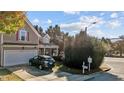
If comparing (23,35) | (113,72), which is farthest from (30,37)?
(113,72)

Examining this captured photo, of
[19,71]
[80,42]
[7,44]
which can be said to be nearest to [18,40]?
[7,44]

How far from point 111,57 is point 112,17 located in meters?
1.27

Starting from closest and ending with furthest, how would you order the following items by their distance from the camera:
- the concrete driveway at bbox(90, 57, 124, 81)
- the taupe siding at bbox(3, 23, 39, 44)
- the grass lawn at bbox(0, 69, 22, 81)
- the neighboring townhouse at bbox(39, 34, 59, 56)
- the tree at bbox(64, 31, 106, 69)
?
the grass lawn at bbox(0, 69, 22, 81) < the taupe siding at bbox(3, 23, 39, 44) < the neighboring townhouse at bbox(39, 34, 59, 56) < the tree at bbox(64, 31, 106, 69) < the concrete driveway at bbox(90, 57, 124, 81)

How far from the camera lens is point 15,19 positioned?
28.5 feet

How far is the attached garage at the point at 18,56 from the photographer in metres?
8.86

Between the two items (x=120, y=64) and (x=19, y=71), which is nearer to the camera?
(x=19, y=71)

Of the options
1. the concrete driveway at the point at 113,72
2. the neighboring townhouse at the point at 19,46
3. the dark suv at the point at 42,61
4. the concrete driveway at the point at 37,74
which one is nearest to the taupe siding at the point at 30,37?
the neighboring townhouse at the point at 19,46

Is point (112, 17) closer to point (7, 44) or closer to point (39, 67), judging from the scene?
point (39, 67)

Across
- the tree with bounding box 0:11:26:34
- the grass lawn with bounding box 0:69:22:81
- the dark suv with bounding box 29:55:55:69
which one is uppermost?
the tree with bounding box 0:11:26:34

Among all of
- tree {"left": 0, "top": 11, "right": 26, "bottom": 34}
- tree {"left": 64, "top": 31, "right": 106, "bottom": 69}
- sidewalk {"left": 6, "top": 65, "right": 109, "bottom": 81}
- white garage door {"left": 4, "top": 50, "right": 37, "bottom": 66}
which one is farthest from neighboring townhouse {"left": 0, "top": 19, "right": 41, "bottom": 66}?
tree {"left": 64, "top": 31, "right": 106, "bottom": 69}

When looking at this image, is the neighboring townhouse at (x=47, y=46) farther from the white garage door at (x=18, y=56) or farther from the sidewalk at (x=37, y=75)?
the sidewalk at (x=37, y=75)

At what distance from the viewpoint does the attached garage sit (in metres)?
8.86

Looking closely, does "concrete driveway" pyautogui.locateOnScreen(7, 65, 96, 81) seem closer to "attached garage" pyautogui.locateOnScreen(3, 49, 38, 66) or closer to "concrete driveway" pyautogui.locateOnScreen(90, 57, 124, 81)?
"attached garage" pyautogui.locateOnScreen(3, 49, 38, 66)
